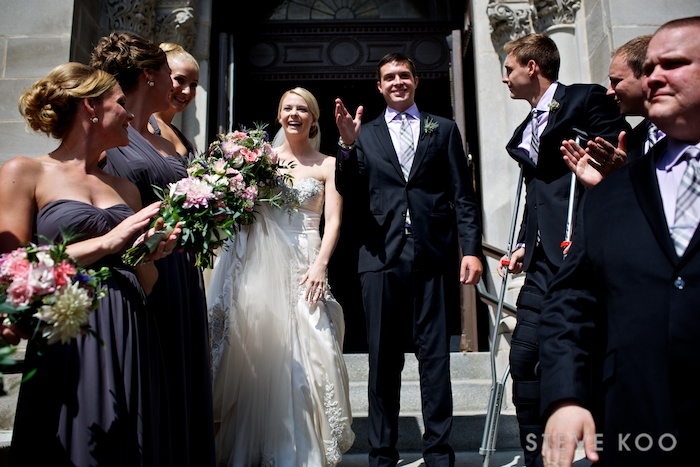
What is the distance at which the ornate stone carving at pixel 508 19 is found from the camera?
7.17m

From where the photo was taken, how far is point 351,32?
873cm

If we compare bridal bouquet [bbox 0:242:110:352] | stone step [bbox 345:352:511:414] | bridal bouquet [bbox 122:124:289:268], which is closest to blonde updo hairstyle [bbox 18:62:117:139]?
bridal bouquet [bbox 122:124:289:268]

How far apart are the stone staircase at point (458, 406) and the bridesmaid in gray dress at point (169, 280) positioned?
5.61 ft

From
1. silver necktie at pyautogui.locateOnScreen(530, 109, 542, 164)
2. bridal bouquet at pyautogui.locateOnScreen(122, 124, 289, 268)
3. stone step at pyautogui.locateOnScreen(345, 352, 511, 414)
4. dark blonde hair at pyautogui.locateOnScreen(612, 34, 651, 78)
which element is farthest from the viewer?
stone step at pyautogui.locateOnScreen(345, 352, 511, 414)

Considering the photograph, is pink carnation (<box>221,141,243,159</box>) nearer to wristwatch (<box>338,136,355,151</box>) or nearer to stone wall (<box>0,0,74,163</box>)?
wristwatch (<box>338,136,355,151</box>)

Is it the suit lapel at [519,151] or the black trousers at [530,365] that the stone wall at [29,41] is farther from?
the black trousers at [530,365]

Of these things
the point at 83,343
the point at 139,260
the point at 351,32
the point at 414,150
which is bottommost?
the point at 83,343

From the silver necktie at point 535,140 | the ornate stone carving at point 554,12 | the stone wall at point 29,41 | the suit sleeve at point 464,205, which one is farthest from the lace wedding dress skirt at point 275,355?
the ornate stone carving at point 554,12

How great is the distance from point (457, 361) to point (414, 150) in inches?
109

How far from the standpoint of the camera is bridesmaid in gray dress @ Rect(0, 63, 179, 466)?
2.57m

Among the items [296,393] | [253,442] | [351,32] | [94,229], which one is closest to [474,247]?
[296,393]

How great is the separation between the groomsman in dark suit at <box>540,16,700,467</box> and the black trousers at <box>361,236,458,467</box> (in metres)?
1.98

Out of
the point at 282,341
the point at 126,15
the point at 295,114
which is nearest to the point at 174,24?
the point at 126,15

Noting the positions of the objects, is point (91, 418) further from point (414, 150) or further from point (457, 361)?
point (457, 361)
